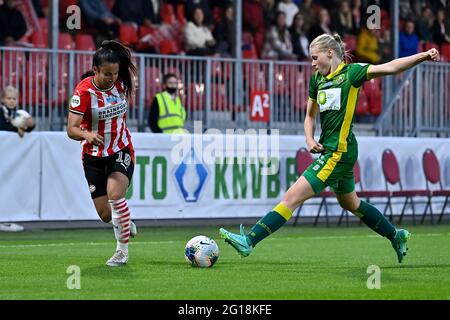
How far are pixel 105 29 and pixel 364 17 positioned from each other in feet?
21.9

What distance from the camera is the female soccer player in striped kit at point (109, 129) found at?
1109 cm

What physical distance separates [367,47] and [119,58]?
1423 centimetres

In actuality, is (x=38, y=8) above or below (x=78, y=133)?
above

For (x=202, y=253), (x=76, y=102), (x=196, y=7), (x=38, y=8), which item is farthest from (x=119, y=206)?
(x=196, y=7)

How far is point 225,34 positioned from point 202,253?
1347 centimetres

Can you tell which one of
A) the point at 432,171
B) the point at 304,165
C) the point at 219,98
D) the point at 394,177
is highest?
the point at 219,98

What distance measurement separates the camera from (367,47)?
24.8 meters

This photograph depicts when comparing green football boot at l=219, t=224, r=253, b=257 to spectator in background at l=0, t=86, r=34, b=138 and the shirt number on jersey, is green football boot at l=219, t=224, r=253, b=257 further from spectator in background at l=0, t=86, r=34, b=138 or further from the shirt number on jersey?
spectator in background at l=0, t=86, r=34, b=138

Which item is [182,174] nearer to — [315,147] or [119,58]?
[119,58]

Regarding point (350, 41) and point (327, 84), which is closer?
point (327, 84)

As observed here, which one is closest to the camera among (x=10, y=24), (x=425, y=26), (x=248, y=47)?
(x=10, y=24)

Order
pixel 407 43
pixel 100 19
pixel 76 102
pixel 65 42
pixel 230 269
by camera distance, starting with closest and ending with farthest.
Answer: pixel 230 269 < pixel 76 102 < pixel 65 42 < pixel 100 19 < pixel 407 43

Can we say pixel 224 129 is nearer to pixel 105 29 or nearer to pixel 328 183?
pixel 105 29

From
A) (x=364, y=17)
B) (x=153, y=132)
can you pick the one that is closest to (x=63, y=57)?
(x=153, y=132)
